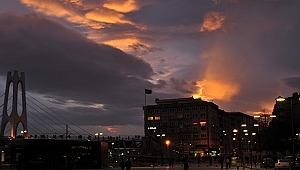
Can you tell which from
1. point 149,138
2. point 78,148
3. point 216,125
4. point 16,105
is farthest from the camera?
point 216,125

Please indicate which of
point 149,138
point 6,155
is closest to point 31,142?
point 6,155

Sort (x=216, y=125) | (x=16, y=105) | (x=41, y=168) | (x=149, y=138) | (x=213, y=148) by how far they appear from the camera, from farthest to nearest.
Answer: (x=216, y=125) < (x=213, y=148) < (x=149, y=138) < (x=16, y=105) < (x=41, y=168)

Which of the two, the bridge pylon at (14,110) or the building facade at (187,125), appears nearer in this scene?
the bridge pylon at (14,110)

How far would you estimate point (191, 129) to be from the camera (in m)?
161

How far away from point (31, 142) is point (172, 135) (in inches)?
3890

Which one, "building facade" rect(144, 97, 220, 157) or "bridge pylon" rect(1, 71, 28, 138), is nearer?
"bridge pylon" rect(1, 71, 28, 138)

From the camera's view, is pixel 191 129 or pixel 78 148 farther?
pixel 191 129

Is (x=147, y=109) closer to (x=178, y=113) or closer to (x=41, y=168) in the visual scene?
(x=178, y=113)

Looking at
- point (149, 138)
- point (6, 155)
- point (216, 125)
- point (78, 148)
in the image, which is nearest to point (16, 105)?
point (6, 155)

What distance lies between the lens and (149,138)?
136625mm

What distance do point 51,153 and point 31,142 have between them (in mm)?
4073

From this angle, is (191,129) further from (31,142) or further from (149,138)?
(31,142)

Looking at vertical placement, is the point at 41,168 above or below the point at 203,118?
below

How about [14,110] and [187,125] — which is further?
[187,125]
